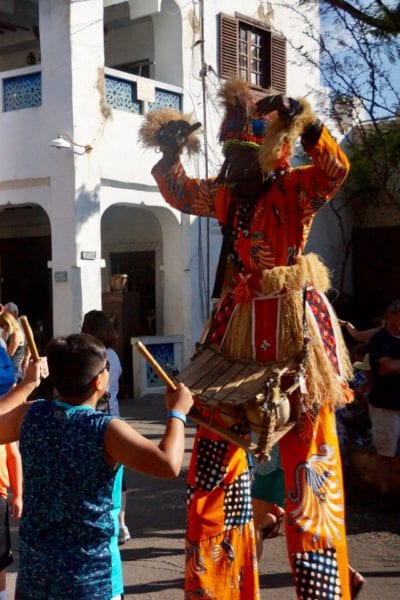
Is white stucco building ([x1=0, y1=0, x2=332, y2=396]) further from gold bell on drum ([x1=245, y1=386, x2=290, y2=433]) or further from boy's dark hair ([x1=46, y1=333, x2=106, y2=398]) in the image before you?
A: boy's dark hair ([x1=46, y1=333, x2=106, y2=398])

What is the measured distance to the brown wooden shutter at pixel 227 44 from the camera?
13.0m

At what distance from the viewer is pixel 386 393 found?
20.4ft

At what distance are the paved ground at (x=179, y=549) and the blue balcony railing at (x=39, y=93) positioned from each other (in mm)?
6281

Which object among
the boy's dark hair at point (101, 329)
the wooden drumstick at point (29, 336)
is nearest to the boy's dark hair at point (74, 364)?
the wooden drumstick at point (29, 336)

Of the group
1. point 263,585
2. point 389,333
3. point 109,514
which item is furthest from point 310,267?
point 389,333

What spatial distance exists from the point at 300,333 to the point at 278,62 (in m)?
11.5

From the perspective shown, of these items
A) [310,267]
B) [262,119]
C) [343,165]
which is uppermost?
[262,119]

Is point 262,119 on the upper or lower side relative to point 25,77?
lower

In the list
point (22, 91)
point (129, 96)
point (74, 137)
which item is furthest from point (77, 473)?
point (129, 96)

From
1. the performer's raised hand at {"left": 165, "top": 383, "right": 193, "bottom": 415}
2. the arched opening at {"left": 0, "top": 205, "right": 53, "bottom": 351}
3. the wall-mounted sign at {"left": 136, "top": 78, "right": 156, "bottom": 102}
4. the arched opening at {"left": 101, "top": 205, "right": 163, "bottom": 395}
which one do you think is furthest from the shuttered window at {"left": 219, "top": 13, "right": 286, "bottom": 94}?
the performer's raised hand at {"left": 165, "top": 383, "right": 193, "bottom": 415}

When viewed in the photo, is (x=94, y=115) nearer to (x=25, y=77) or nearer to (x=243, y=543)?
(x=25, y=77)

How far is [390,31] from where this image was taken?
3721mm

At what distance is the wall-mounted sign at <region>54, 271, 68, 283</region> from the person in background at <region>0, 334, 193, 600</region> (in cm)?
855

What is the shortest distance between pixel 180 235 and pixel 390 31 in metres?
9.09
